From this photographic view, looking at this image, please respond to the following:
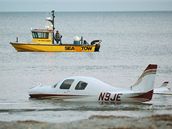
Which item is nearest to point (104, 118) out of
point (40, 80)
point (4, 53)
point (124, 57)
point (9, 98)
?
point (9, 98)

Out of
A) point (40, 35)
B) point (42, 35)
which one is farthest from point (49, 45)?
point (40, 35)

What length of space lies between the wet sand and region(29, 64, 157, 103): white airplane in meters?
4.30

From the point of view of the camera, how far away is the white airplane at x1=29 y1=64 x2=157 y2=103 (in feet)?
94.3

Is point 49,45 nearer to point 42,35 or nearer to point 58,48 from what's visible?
point 58,48

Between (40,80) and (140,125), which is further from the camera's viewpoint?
(40,80)

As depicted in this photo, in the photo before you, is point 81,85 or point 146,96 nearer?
point 146,96

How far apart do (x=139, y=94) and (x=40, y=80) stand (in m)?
15.5

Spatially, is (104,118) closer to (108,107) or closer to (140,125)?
(140,125)

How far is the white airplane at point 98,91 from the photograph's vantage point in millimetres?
28734

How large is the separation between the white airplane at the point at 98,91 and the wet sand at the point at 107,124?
14.1 feet

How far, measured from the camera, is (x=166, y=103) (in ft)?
101

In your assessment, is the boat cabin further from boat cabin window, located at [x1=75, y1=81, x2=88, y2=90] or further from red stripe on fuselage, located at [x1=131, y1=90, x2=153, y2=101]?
red stripe on fuselage, located at [x1=131, y1=90, x2=153, y2=101]

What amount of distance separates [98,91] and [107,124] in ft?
22.2

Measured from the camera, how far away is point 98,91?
29.7m
